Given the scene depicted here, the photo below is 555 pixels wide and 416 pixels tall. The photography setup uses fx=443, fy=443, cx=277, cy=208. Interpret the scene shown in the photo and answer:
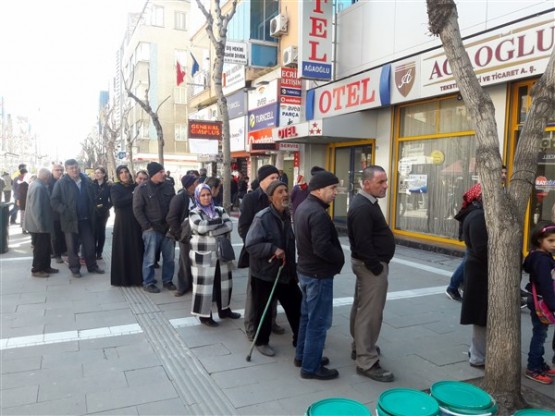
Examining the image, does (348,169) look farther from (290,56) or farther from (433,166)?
(290,56)

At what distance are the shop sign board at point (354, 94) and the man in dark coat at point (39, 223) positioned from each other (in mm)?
7516

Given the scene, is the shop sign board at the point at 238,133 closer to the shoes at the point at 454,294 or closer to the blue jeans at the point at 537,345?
the shoes at the point at 454,294

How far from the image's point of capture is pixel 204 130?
464 inches

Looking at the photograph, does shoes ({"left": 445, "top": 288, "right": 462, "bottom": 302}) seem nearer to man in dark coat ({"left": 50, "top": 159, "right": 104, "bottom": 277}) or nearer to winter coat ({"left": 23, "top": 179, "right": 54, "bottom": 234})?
man in dark coat ({"left": 50, "top": 159, "right": 104, "bottom": 277})

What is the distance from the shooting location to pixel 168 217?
5926 mm

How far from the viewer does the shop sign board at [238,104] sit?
1916 cm

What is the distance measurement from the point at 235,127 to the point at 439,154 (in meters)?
12.0

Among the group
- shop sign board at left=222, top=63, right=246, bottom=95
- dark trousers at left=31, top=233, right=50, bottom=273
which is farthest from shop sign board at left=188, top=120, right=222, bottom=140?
shop sign board at left=222, top=63, right=246, bottom=95

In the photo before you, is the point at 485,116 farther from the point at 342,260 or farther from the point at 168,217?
the point at 168,217

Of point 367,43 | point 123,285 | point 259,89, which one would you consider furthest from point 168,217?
point 259,89

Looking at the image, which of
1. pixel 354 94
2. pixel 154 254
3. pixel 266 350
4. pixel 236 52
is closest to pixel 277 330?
pixel 266 350

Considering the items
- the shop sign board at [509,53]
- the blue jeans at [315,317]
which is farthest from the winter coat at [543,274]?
the shop sign board at [509,53]

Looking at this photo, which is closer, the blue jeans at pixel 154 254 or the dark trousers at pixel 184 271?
the dark trousers at pixel 184 271

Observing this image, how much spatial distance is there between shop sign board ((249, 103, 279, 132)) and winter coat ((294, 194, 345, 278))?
12.6 meters
